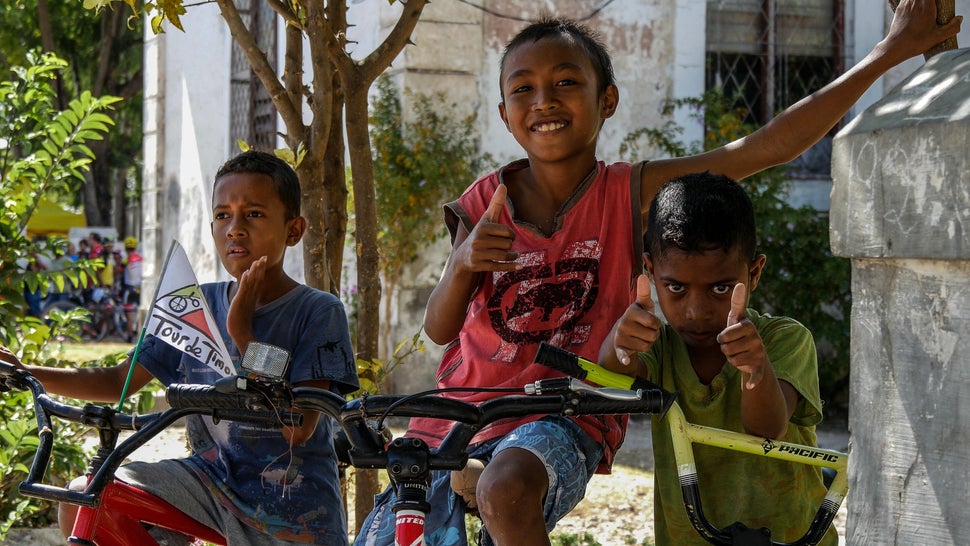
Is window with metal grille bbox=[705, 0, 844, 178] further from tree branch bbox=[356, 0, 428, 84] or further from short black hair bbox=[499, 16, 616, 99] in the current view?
short black hair bbox=[499, 16, 616, 99]

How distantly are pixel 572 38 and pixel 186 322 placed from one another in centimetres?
119

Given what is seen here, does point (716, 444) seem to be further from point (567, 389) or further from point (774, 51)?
point (774, 51)

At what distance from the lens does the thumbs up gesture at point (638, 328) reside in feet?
7.03

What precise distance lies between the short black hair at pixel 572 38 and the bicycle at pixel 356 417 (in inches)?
41.6

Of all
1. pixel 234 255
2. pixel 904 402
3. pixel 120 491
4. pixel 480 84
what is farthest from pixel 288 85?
pixel 480 84

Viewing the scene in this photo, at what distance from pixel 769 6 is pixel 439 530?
28.1 feet

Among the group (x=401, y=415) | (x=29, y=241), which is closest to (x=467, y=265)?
(x=401, y=415)

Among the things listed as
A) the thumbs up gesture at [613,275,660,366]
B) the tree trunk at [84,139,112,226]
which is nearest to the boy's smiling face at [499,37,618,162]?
the thumbs up gesture at [613,275,660,366]

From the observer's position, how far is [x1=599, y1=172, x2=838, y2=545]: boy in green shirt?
2.37 metres

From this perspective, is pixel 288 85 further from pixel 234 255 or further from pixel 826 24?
pixel 826 24

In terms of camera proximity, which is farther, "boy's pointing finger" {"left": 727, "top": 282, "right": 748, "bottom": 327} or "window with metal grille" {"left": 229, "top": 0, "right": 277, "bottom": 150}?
"window with metal grille" {"left": 229, "top": 0, "right": 277, "bottom": 150}

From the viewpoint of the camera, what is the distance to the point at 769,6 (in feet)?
33.0

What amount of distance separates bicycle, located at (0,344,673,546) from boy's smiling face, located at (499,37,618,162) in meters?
0.84

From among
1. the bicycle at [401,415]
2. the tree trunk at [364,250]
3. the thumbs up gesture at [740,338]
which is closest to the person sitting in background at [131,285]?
the tree trunk at [364,250]
